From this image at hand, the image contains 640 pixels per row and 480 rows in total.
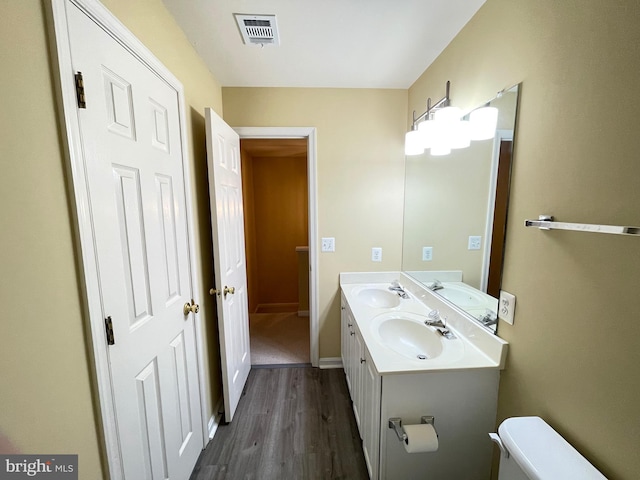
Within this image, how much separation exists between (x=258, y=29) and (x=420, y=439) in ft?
6.96

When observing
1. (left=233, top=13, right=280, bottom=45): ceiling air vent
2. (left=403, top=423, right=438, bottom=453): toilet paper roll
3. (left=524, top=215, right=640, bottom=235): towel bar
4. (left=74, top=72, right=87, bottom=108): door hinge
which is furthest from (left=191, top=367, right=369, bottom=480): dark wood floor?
(left=233, top=13, right=280, bottom=45): ceiling air vent

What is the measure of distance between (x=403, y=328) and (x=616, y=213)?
1115 millimetres

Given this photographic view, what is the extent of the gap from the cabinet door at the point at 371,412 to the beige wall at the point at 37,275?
3.35 ft

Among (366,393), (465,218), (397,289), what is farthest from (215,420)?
(465,218)

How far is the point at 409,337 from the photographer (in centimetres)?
155

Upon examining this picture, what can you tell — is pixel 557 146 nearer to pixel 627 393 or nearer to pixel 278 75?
pixel 627 393

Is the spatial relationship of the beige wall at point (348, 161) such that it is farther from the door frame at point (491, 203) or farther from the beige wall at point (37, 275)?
the beige wall at point (37, 275)

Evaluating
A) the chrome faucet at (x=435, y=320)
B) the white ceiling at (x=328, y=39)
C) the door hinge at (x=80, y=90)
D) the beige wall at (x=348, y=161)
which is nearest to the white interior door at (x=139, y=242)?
the door hinge at (x=80, y=90)

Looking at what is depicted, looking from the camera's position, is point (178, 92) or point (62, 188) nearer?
point (62, 188)

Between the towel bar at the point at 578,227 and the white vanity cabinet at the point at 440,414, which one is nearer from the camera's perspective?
the towel bar at the point at 578,227

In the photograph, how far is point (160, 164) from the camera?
114 cm

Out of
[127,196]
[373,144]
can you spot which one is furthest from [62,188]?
[373,144]

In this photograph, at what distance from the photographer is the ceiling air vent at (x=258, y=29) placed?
129 cm

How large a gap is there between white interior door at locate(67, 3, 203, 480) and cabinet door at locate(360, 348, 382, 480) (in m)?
0.96
